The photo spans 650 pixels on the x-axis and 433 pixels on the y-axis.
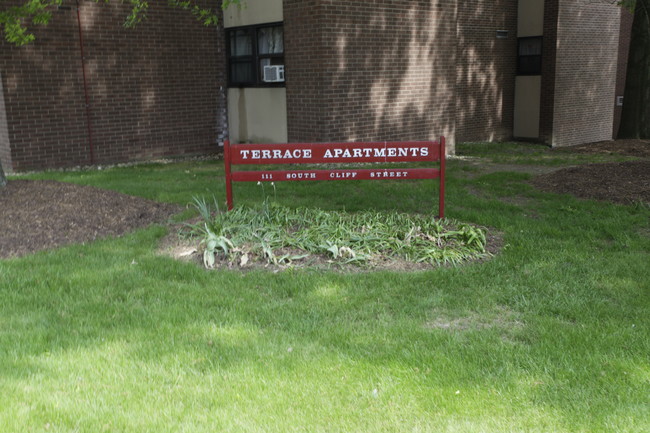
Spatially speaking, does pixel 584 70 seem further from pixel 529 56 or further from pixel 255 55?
pixel 255 55

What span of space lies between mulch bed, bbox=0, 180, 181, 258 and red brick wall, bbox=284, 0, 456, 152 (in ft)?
17.0

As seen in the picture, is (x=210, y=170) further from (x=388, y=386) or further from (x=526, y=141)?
(x=526, y=141)

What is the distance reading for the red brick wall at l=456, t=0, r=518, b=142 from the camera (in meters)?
18.1

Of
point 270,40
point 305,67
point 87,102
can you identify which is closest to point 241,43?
point 270,40

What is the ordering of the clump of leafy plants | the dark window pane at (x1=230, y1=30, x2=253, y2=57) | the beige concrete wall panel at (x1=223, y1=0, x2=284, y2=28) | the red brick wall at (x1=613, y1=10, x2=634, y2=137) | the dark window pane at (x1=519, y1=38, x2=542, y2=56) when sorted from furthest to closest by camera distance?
the red brick wall at (x1=613, y1=10, x2=634, y2=137) < the dark window pane at (x1=519, y1=38, x2=542, y2=56) < the dark window pane at (x1=230, y1=30, x2=253, y2=57) < the beige concrete wall panel at (x1=223, y1=0, x2=284, y2=28) < the clump of leafy plants

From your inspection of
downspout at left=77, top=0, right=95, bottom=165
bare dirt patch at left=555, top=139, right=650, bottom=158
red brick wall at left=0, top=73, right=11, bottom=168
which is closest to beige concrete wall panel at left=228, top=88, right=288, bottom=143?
downspout at left=77, top=0, right=95, bottom=165

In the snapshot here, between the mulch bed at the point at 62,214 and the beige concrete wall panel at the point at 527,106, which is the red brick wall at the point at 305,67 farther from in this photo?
the beige concrete wall panel at the point at 527,106

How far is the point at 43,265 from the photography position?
619 centimetres

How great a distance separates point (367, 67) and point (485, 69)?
6592 millimetres

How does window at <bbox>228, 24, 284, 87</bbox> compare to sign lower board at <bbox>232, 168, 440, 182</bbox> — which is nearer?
sign lower board at <bbox>232, 168, 440, 182</bbox>

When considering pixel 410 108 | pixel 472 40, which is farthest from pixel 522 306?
pixel 472 40

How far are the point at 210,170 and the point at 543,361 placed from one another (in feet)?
30.3

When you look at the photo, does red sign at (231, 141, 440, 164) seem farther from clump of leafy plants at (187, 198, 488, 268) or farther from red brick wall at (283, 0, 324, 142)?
red brick wall at (283, 0, 324, 142)

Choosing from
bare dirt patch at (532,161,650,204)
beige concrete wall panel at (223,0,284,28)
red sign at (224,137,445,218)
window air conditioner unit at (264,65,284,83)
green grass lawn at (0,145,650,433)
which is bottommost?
green grass lawn at (0,145,650,433)
